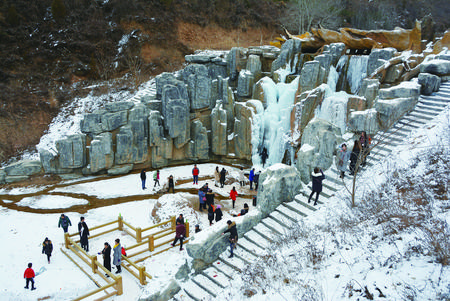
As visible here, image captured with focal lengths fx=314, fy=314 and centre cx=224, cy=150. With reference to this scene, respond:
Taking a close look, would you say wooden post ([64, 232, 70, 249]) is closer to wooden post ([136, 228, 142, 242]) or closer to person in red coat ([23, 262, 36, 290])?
person in red coat ([23, 262, 36, 290])

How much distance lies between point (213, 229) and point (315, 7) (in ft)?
98.5

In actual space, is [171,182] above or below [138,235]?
above

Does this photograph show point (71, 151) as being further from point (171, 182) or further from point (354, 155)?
point (354, 155)

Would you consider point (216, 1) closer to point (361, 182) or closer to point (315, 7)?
point (315, 7)

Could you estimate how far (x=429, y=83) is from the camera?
1191 cm

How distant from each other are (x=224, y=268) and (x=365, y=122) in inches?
268

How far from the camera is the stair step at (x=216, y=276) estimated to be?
7.83 meters

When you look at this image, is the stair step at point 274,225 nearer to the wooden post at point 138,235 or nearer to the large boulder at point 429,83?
the wooden post at point 138,235

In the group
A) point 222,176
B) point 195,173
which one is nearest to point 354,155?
point 222,176

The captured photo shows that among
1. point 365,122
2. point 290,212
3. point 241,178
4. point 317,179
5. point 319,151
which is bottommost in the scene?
point 241,178

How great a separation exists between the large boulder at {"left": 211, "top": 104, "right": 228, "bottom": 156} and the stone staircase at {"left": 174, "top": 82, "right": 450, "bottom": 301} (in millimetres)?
8937

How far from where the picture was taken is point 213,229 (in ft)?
28.0

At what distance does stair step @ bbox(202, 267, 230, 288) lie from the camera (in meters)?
7.83

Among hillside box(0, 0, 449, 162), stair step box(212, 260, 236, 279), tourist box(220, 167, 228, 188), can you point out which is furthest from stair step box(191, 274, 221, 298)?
hillside box(0, 0, 449, 162)
